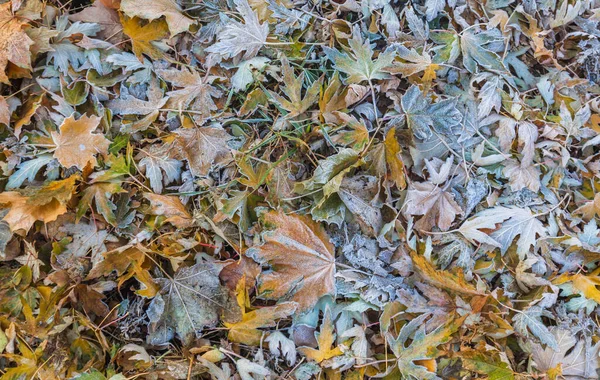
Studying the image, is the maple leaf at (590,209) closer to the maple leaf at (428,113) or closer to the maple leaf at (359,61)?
the maple leaf at (428,113)

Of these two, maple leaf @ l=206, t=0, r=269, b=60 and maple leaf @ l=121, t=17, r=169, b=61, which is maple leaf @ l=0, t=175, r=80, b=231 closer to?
maple leaf @ l=121, t=17, r=169, b=61

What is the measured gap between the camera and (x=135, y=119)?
1.56 m

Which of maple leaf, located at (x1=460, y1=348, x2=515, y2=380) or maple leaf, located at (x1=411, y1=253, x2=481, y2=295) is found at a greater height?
maple leaf, located at (x1=411, y1=253, x2=481, y2=295)

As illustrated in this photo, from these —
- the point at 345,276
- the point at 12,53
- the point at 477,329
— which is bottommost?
the point at 477,329

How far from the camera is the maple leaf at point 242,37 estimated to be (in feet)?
4.99

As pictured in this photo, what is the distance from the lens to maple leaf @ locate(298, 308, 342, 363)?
1387mm

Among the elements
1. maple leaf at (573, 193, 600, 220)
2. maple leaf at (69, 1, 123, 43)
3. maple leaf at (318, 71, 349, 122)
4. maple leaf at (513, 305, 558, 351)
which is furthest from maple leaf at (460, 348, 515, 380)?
maple leaf at (69, 1, 123, 43)

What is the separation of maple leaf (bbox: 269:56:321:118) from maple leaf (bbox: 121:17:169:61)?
0.42 metres

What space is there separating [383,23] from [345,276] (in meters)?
0.81

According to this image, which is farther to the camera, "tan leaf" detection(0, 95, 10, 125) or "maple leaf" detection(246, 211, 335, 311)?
"tan leaf" detection(0, 95, 10, 125)

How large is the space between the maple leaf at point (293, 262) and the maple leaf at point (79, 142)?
1.83 ft

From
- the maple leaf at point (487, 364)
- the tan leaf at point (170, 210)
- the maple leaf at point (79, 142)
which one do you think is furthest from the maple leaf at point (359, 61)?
the maple leaf at point (487, 364)

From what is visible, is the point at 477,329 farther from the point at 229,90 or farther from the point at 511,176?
the point at 229,90

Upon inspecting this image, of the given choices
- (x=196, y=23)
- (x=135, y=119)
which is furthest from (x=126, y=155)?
(x=196, y=23)
